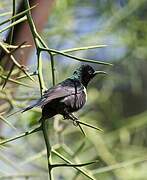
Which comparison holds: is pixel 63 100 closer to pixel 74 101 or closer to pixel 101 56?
pixel 74 101

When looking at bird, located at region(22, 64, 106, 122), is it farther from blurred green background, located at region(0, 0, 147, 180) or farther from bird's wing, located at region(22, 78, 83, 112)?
blurred green background, located at region(0, 0, 147, 180)

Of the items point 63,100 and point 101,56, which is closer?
point 63,100

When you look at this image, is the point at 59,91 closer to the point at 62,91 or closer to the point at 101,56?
the point at 62,91

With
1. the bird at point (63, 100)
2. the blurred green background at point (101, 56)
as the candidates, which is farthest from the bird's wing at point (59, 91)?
the blurred green background at point (101, 56)

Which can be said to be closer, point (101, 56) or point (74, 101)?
point (74, 101)

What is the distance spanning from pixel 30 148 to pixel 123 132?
0.34 m

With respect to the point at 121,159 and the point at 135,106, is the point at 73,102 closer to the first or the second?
the point at 121,159

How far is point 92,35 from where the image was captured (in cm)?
156

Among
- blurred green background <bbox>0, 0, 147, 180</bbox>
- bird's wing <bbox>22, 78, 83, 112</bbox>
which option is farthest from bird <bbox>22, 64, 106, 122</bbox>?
blurred green background <bbox>0, 0, 147, 180</bbox>

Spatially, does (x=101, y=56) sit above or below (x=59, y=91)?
above

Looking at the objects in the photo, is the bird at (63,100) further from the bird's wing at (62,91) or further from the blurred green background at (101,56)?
the blurred green background at (101,56)

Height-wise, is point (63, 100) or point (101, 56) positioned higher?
point (101, 56)

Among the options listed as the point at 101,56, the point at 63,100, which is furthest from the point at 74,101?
the point at 101,56

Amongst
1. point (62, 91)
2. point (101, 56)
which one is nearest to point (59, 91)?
point (62, 91)
